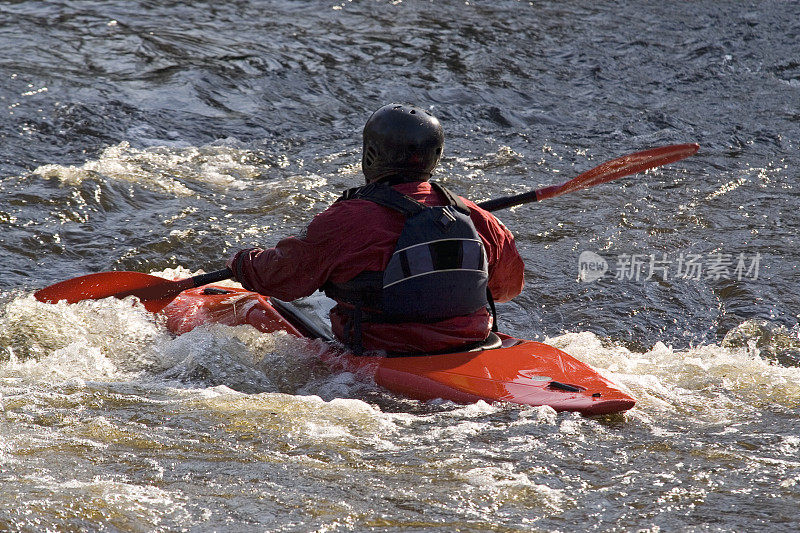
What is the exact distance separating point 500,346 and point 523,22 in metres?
9.01

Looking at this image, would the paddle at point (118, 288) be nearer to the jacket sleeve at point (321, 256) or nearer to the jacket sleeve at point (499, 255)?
the jacket sleeve at point (321, 256)

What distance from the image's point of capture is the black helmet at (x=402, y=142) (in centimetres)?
410

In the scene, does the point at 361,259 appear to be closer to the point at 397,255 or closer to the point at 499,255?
the point at 397,255

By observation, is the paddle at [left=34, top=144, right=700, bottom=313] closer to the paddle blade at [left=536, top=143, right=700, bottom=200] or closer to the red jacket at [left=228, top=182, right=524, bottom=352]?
the paddle blade at [left=536, top=143, right=700, bottom=200]

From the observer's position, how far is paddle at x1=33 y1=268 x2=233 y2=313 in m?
5.16

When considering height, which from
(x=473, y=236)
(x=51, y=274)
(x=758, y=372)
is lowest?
(x=51, y=274)

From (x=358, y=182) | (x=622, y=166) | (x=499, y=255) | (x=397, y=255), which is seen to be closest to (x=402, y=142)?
(x=397, y=255)

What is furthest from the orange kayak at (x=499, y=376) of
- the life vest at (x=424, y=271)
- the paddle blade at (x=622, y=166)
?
the paddle blade at (x=622, y=166)

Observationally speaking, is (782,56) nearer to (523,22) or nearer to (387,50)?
(523,22)

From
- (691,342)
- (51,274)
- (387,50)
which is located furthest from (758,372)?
(387,50)

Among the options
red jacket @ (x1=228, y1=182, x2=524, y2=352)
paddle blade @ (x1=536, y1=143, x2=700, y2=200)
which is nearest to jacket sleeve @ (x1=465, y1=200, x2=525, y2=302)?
red jacket @ (x1=228, y1=182, x2=524, y2=352)

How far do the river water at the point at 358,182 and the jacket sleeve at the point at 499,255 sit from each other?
648 millimetres

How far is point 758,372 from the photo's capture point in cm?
440

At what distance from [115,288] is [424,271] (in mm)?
2086
